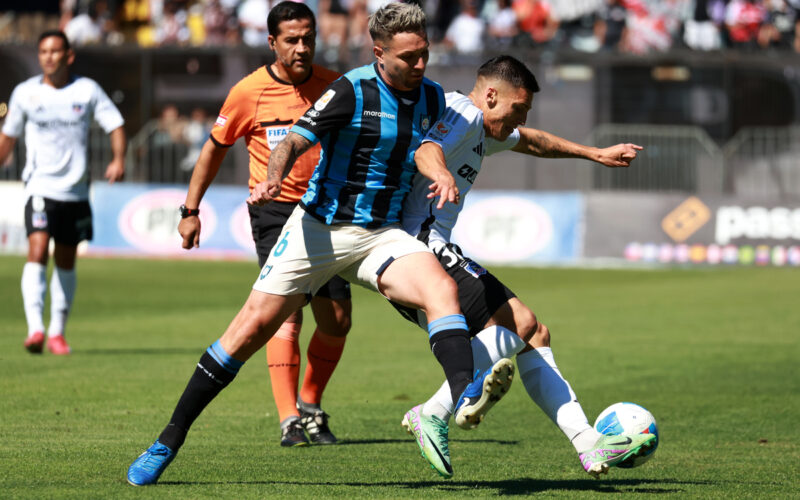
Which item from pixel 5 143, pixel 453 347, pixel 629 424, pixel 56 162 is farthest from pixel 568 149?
pixel 5 143

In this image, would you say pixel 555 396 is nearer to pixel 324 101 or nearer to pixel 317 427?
pixel 324 101

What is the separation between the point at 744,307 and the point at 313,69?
9677 millimetres

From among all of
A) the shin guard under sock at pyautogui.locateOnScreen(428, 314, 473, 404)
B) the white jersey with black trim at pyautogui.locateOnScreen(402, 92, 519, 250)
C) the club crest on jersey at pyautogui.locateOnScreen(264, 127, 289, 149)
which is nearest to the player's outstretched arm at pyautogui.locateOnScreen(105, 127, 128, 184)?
the club crest on jersey at pyautogui.locateOnScreen(264, 127, 289, 149)

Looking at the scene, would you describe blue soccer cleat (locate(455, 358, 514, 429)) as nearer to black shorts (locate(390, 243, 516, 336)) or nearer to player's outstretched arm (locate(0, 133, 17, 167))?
black shorts (locate(390, 243, 516, 336))

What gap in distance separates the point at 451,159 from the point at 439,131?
28 cm

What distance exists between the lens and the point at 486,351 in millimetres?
6008

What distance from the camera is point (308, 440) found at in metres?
7.25

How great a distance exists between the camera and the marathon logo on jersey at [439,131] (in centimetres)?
599

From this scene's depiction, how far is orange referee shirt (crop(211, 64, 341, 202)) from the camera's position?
288 inches

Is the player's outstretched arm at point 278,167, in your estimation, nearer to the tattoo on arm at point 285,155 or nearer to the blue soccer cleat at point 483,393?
the tattoo on arm at point 285,155

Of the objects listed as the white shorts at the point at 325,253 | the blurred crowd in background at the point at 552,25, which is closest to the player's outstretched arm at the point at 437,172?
the white shorts at the point at 325,253

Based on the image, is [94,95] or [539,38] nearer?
[94,95]

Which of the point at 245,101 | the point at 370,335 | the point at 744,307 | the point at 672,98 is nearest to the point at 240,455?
the point at 245,101

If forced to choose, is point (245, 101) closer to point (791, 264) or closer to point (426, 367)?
point (426, 367)
